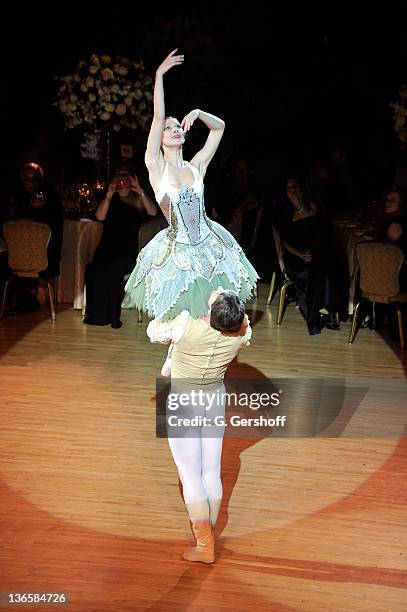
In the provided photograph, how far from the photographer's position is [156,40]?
10.1 m

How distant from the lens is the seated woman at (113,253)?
7.85m

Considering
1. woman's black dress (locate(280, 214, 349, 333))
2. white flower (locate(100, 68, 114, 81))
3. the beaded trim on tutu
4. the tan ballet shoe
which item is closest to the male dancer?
the tan ballet shoe

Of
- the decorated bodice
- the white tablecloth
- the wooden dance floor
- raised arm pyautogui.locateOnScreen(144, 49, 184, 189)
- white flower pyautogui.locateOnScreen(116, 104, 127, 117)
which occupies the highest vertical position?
raised arm pyautogui.locateOnScreen(144, 49, 184, 189)

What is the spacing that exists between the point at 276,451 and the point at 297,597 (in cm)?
154

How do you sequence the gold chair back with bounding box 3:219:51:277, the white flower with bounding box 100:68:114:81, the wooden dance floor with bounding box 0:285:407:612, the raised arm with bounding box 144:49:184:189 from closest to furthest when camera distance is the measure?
1. the wooden dance floor with bounding box 0:285:407:612
2. the raised arm with bounding box 144:49:184:189
3. the gold chair back with bounding box 3:219:51:277
4. the white flower with bounding box 100:68:114:81

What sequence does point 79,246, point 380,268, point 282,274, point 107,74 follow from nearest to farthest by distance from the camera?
point 380,268, point 282,274, point 79,246, point 107,74

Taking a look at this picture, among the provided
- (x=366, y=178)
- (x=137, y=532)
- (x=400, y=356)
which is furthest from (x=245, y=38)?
(x=137, y=532)

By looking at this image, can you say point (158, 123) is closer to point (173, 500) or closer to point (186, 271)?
point (186, 271)

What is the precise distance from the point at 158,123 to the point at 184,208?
1.51 feet

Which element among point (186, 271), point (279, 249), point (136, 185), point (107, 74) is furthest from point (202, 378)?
point (107, 74)

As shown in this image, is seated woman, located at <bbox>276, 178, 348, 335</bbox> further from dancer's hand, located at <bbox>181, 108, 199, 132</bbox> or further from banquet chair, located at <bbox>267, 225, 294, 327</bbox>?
dancer's hand, located at <bbox>181, 108, 199, 132</bbox>

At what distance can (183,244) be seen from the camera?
5.03 meters

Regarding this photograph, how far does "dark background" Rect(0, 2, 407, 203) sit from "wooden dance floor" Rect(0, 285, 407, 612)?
3.78m

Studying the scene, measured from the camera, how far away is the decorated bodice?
5.00 meters
